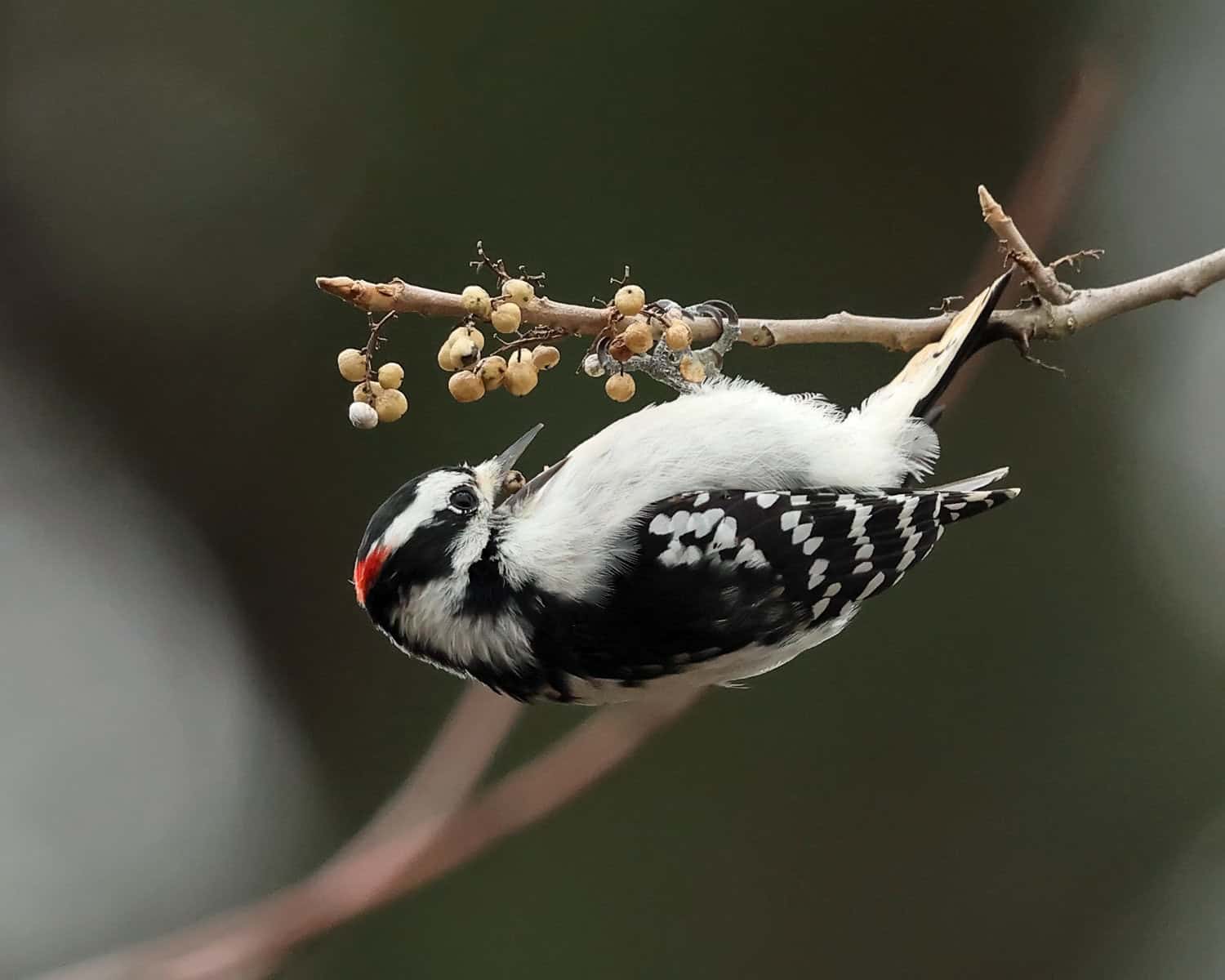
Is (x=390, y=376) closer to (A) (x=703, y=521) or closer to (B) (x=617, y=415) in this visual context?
(A) (x=703, y=521)

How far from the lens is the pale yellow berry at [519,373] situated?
1492 mm

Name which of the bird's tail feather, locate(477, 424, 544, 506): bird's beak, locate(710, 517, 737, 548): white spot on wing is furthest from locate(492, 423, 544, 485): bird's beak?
the bird's tail feather

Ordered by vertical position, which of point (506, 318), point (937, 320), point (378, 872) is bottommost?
point (378, 872)

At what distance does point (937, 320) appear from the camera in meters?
2.08

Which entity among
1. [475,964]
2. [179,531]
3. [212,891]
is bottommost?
[212,891]

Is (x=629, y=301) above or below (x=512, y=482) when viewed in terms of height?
above

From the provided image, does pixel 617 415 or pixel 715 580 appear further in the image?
pixel 617 415

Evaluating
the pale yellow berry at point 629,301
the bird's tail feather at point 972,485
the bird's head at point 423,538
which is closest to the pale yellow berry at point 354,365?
the pale yellow berry at point 629,301

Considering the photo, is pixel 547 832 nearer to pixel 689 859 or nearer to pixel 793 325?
pixel 689 859

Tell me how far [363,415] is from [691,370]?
0.58m

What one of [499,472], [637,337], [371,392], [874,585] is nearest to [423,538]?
[499,472]

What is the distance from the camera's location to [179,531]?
199 inches

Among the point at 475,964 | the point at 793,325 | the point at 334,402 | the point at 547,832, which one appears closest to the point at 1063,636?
the point at 547,832

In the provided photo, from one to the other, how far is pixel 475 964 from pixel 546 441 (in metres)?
1.91
